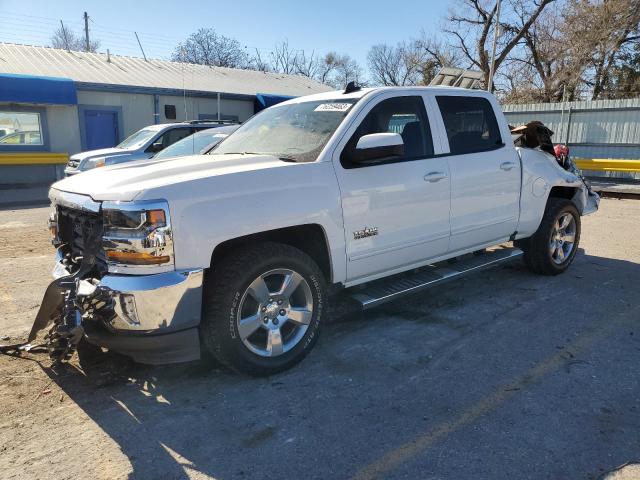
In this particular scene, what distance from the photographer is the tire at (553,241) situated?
18.6ft

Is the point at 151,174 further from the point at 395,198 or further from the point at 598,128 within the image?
the point at 598,128

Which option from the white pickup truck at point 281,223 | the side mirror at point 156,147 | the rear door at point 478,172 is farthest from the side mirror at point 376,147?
the side mirror at point 156,147

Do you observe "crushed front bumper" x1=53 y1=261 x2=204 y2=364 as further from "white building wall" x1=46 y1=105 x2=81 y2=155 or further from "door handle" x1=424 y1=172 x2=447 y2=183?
"white building wall" x1=46 y1=105 x2=81 y2=155

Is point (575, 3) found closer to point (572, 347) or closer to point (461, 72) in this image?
point (461, 72)

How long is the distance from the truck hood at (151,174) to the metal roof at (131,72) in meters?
16.6

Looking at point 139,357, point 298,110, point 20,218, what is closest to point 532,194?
point 298,110

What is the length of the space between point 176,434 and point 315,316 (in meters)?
1.26

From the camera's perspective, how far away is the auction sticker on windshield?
4.10m

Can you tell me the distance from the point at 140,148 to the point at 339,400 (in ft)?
30.7

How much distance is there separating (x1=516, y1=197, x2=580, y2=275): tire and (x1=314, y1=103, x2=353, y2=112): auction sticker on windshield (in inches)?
114

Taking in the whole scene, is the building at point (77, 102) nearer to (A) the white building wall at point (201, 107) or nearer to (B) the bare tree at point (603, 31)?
(A) the white building wall at point (201, 107)

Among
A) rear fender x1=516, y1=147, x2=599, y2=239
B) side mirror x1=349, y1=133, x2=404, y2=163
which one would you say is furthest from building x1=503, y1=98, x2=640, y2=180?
side mirror x1=349, y1=133, x2=404, y2=163

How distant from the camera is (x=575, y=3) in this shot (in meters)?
30.5

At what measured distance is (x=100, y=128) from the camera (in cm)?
1908
